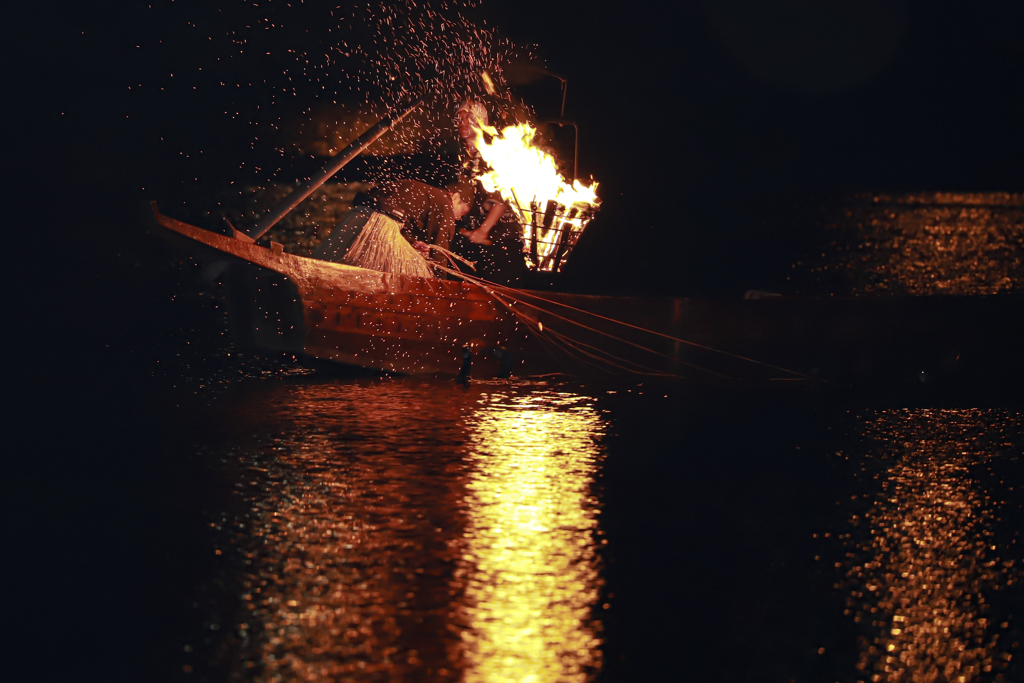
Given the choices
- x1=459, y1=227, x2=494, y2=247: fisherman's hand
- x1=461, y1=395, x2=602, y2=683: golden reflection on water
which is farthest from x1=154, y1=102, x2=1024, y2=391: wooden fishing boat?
x1=461, y1=395, x2=602, y2=683: golden reflection on water

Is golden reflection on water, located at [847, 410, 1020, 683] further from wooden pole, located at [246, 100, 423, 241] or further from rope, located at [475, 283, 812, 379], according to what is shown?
wooden pole, located at [246, 100, 423, 241]

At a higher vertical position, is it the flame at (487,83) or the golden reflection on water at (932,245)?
the flame at (487,83)

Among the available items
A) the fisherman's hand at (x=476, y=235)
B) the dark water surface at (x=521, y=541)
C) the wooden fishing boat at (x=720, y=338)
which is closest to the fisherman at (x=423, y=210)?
the fisherman's hand at (x=476, y=235)

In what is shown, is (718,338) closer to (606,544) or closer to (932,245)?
(932,245)

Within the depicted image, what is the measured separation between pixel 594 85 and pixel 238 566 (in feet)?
36.4

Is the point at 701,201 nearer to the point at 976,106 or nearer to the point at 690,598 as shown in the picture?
the point at 976,106

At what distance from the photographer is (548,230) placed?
10977 mm

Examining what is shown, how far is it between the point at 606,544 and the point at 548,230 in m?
6.98

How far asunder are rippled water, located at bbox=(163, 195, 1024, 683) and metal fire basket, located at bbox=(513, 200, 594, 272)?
307 cm

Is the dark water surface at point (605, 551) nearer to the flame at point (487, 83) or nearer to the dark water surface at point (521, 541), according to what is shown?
the dark water surface at point (521, 541)

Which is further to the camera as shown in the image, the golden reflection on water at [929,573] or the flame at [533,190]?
the flame at [533,190]

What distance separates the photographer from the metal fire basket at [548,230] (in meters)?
10.8

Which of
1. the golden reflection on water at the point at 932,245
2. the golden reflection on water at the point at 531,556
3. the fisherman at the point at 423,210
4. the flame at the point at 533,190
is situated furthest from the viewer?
the golden reflection on water at the point at 932,245

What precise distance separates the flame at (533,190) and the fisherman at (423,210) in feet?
2.02
